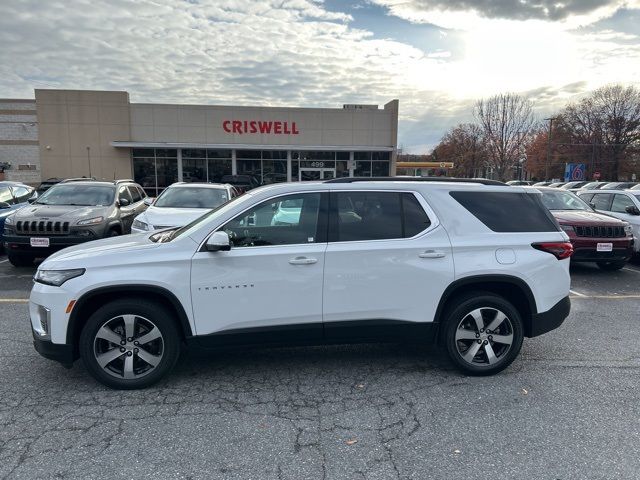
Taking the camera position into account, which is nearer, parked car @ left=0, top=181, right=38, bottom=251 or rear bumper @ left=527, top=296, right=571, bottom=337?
rear bumper @ left=527, top=296, right=571, bottom=337

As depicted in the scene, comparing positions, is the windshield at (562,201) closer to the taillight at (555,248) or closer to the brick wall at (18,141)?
the taillight at (555,248)

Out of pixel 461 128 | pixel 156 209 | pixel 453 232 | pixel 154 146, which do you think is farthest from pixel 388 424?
pixel 461 128

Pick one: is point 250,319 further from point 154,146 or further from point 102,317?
point 154,146

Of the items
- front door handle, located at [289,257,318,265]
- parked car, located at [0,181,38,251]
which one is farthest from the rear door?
parked car, located at [0,181,38,251]

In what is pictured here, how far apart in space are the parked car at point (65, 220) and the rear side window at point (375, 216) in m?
5.73

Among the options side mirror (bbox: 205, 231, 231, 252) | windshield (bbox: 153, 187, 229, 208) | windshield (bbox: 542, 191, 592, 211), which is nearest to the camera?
side mirror (bbox: 205, 231, 231, 252)

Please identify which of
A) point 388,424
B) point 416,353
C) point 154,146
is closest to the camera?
point 388,424

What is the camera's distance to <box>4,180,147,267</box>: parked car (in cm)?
761

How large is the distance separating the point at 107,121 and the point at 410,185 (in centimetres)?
2968

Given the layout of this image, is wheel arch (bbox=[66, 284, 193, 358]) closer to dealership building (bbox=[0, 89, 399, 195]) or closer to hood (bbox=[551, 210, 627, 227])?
hood (bbox=[551, 210, 627, 227])

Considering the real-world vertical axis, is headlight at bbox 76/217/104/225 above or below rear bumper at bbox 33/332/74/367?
above

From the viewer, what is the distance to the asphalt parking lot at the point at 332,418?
9.03 ft

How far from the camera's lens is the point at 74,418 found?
3258mm

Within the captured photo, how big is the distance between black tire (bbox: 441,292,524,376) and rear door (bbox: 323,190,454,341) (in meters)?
0.24
